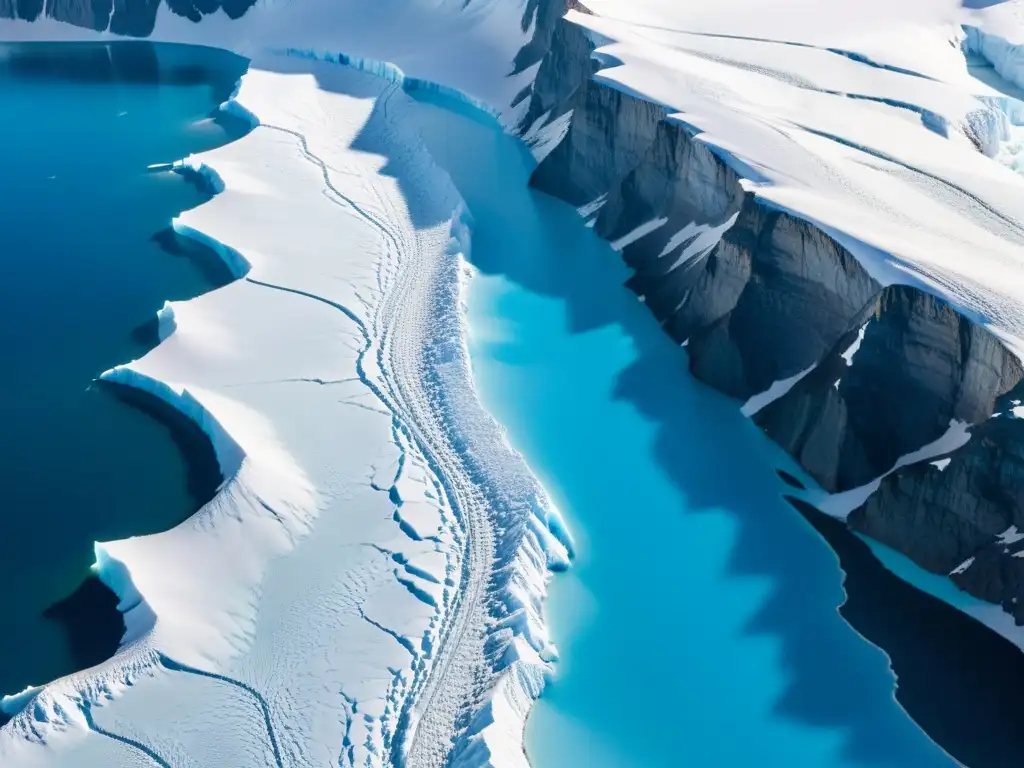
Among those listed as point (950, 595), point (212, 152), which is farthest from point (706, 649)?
point (212, 152)

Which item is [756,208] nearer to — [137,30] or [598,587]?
[598,587]

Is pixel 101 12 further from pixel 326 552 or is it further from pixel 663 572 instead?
pixel 663 572

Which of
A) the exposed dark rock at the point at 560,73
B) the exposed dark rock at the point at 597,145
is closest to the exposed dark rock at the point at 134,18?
the exposed dark rock at the point at 560,73

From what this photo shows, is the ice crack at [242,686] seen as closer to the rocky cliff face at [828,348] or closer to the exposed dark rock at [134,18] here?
the rocky cliff face at [828,348]

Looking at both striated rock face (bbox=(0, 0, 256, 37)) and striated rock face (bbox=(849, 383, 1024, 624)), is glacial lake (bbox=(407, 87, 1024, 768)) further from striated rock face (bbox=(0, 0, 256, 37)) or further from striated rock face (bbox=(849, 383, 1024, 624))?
striated rock face (bbox=(0, 0, 256, 37))

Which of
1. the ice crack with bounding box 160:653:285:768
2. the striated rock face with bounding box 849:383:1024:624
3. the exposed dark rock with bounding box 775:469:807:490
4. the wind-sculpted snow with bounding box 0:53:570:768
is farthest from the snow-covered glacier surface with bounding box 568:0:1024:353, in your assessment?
the ice crack with bounding box 160:653:285:768

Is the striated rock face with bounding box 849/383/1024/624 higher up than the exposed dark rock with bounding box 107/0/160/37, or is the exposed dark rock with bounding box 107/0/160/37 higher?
the striated rock face with bounding box 849/383/1024/624
